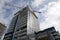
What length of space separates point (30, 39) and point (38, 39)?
2.32m

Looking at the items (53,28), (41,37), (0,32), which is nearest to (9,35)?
(0,32)

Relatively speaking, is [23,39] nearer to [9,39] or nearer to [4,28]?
[9,39]

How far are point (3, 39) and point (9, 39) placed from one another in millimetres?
3650

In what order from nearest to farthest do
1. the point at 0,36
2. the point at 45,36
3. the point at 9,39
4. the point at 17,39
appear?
the point at 45,36 < the point at 17,39 < the point at 9,39 < the point at 0,36

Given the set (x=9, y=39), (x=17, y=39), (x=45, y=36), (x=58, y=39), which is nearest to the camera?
(x=58, y=39)

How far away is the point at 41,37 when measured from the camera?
24.0 meters

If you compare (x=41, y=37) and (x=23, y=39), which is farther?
(x=23, y=39)

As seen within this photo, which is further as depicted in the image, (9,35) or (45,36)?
(9,35)

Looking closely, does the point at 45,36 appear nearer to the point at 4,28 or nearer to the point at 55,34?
the point at 55,34

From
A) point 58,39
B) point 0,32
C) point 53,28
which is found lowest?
point 58,39

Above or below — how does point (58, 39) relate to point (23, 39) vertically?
below

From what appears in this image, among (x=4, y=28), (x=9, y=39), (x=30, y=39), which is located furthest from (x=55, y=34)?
(x=4, y=28)

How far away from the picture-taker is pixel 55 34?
21859 millimetres

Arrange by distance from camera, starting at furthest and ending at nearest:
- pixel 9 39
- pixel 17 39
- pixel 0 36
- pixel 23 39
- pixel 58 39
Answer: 1. pixel 0 36
2. pixel 9 39
3. pixel 17 39
4. pixel 23 39
5. pixel 58 39
